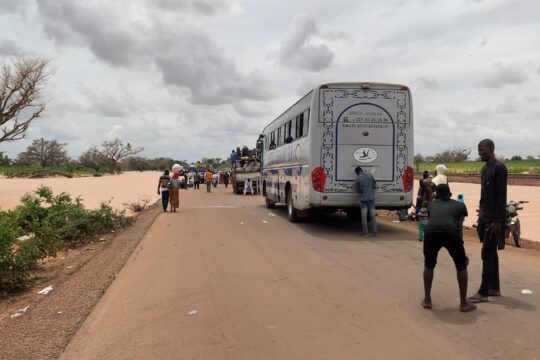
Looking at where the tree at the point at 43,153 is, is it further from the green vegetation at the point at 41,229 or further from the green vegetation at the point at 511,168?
the green vegetation at the point at 41,229

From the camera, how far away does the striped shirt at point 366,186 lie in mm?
Answer: 12109

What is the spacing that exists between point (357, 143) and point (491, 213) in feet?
21.3

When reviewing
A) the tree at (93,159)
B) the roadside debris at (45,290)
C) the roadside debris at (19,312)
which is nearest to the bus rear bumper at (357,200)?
the roadside debris at (45,290)

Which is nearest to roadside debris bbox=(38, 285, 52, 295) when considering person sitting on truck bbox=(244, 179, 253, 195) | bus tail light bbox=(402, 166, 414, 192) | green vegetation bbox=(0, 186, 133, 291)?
green vegetation bbox=(0, 186, 133, 291)

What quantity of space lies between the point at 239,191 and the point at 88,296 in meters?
26.4

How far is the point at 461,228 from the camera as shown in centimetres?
619

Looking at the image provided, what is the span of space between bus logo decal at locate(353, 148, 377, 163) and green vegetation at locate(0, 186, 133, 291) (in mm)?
7252

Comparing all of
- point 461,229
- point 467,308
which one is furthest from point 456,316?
point 461,229

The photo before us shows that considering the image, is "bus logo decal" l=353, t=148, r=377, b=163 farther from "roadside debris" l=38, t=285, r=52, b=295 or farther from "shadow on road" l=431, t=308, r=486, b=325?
"roadside debris" l=38, t=285, r=52, b=295

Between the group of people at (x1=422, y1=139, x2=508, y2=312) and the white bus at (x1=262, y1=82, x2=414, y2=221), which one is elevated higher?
the white bus at (x1=262, y1=82, x2=414, y2=221)

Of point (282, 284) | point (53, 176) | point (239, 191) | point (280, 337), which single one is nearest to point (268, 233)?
point (282, 284)

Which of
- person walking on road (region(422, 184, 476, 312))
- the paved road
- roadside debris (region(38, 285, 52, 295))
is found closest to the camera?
the paved road

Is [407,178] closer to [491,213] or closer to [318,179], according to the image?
[318,179]

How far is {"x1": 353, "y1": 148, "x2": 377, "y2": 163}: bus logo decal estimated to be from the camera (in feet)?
41.2
